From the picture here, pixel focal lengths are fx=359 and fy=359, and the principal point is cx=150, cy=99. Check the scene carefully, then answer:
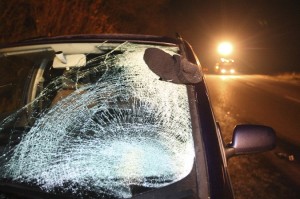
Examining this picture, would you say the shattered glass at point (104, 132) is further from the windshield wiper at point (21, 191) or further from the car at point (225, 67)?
the car at point (225, 67)

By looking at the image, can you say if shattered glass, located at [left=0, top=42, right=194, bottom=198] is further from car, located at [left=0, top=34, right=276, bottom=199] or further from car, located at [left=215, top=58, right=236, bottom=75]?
car, located at [left=215, top=58, right=236, bottom=75]

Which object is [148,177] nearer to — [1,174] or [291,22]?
[1,174]

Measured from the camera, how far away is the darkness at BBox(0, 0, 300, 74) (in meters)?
7.86

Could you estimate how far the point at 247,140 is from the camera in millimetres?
2055

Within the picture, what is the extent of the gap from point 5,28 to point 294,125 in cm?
643

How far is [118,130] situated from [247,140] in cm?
74

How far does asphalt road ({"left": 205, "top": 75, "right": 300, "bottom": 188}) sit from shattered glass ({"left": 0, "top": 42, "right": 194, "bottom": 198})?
237 centimetres

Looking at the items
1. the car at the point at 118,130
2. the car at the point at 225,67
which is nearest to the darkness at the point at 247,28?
the car at the point at 225,67

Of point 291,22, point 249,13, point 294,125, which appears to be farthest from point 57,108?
point 249,13

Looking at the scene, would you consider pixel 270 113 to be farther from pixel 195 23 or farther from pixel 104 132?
pixel 195 23


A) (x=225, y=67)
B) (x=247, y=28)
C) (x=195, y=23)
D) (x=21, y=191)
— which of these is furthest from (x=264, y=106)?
(x=195, y=23)

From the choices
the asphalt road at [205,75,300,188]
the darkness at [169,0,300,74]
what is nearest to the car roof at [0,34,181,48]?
the asphalt road at [205,75,300,188]

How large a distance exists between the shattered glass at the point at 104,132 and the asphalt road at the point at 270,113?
2369mm

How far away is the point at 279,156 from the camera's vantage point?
572 cm
